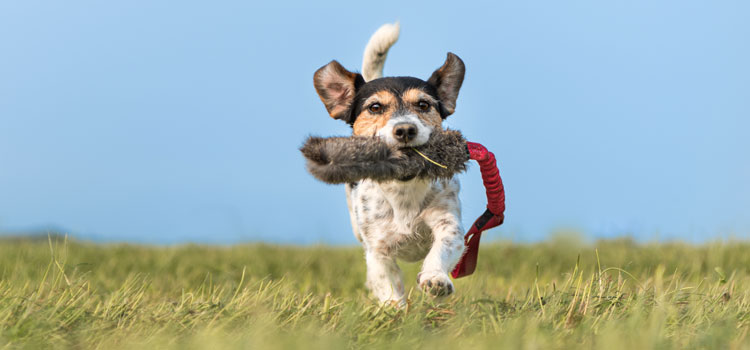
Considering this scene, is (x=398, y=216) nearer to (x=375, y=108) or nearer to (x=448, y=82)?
(x=375, y=108)

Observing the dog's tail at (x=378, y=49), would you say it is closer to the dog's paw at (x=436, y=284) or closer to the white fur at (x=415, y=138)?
the white fur at (x=415, y=138)

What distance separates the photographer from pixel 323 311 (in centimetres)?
388

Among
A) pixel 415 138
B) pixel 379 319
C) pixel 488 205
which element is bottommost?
pixel 379 319

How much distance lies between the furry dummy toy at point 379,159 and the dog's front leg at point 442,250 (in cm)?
49

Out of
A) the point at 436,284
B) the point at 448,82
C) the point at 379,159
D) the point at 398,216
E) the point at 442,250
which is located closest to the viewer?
the point at 436,284

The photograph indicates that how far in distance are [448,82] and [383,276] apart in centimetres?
168

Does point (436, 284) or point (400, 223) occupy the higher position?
point (400, 223)

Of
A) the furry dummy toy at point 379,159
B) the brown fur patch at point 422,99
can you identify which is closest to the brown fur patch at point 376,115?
the brown fur patch at point 422,99

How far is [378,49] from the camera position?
22.3ft

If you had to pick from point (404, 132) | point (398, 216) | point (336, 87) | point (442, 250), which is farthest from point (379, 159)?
point (336, 87)

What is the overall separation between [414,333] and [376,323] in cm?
29

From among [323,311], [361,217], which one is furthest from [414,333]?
[361,217]

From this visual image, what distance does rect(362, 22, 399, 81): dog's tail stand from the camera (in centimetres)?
670

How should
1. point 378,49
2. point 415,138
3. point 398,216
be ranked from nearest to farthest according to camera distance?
point 415,138 → point 398,216 → point 378,49
